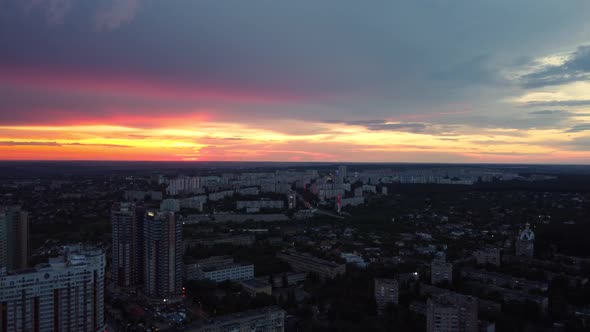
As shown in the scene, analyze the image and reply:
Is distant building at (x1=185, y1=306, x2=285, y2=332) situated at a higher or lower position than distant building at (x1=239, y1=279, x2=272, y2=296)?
higher

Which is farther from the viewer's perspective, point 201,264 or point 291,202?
point 291,202

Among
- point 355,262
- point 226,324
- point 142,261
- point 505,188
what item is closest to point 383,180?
point 505,188

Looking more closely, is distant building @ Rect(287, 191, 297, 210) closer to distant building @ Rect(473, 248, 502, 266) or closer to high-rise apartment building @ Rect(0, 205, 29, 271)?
distant building @ Rect(473, 248, 502, 266)

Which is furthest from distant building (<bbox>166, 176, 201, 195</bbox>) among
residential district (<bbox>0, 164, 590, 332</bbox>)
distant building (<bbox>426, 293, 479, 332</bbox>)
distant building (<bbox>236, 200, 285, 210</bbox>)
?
distant building (<bbox>426, 293, 479, 332</bbox>)

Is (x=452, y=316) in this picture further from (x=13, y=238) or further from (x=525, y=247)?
(x=13, y=238)

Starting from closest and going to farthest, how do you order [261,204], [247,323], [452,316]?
[247,323] < [452,316] < [261,204]

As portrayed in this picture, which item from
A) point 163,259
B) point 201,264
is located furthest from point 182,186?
point 163,259
